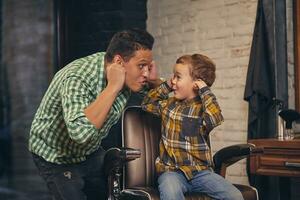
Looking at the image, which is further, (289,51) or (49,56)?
(49,56)

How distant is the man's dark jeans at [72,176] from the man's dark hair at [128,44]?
0.49 metres

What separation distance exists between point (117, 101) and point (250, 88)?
1.09 meters

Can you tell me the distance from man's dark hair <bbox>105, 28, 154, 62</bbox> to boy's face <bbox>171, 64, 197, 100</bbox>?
324 mm

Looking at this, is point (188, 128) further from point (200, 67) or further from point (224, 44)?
point (224, 44)

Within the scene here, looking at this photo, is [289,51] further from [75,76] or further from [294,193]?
[75,76]

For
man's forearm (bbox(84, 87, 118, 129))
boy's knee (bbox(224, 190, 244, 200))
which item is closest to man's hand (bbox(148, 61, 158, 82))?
man's forearm (bbox(84, 87, 118, 129))

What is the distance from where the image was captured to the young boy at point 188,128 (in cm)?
286

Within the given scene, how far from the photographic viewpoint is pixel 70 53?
4398mm

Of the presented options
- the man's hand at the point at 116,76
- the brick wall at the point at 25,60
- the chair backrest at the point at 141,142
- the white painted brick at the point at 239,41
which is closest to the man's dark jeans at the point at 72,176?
the chair backrest at the point at 141,142

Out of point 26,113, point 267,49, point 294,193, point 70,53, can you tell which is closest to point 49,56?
point 70,53

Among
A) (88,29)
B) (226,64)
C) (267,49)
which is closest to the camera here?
(267,49)

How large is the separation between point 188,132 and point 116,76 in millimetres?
555

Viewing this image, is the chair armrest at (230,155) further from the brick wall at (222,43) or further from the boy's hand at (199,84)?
the brick wall at (222,43)

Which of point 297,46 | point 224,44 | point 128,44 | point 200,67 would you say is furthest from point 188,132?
point 224,44
